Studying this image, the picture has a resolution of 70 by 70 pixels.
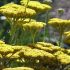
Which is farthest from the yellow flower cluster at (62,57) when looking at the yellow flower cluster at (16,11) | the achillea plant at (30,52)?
the yellow flower cluster at (16,11)

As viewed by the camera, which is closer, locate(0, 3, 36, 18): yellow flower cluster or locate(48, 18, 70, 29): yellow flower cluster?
locate(0, 3, 36, 18): yellow flower cluster

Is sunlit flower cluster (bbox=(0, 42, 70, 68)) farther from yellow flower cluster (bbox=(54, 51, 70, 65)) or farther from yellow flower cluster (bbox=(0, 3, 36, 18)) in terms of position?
yellow flower cluster (bbox=(0, 3, 36, 18))

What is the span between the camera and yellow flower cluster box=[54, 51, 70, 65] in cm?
360

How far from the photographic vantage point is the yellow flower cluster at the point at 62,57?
11.8 ft

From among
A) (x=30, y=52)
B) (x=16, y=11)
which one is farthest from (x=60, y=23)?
(x=30, y=52)

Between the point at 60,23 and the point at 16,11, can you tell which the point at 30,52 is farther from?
the point at 60,23

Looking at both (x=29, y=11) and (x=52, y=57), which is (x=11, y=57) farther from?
(x=29, y=11)

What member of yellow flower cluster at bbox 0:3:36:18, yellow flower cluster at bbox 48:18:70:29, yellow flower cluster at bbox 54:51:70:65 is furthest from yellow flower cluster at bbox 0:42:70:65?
yellow flower cluster at bbox 48:18:70:29

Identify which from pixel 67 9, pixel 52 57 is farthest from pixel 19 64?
pixel 67 9

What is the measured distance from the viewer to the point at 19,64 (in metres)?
3.99

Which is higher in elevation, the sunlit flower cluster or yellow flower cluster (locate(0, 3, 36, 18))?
yellow flower cluster (locate(0, 3, 36, 18))

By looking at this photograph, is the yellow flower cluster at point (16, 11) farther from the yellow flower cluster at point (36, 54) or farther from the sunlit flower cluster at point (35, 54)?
the yellow flower cluster at point (36, 54)

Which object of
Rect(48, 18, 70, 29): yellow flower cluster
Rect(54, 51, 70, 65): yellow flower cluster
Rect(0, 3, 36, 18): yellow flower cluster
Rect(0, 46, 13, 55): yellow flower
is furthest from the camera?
Rect(48, 18, 70, 29): yellow flower cluster

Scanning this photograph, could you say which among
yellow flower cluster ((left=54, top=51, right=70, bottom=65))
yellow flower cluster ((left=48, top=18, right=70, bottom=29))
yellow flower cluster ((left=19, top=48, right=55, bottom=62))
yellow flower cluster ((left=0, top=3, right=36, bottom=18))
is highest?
yellow flower cluster ((left=0, top=3, right=36, bottom=18))
